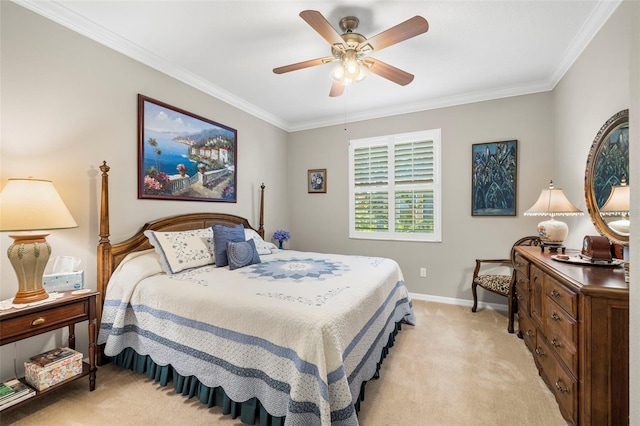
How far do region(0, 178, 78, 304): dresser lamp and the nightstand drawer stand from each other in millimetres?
125

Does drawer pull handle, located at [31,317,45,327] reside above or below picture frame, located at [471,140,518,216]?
below

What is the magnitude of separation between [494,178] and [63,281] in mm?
4427

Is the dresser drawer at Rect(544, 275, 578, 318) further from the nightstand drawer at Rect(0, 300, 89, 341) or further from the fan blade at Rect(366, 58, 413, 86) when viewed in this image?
the nightstand drawer at Rect(0, 300, 89, 341)

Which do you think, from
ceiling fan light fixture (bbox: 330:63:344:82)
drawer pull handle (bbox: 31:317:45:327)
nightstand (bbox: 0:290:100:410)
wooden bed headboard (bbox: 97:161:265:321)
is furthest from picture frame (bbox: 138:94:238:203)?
ceiling fan light fixture (bbox: 330:63:344:82)

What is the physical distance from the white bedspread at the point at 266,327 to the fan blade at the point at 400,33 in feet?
5.81

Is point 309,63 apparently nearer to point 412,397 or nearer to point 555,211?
point 555,211

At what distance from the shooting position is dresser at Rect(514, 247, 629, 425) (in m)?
1.40

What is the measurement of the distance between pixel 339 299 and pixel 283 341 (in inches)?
17.8

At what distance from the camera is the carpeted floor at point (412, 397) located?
5.86ft

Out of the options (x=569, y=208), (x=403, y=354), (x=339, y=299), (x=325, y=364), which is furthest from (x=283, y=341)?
(x=569, y=208)

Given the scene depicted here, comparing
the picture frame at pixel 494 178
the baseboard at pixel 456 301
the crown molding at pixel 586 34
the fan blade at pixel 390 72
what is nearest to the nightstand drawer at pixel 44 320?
the fan blade at pixel 390 72

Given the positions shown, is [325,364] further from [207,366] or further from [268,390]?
[207,366]

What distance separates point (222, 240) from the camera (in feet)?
9.24

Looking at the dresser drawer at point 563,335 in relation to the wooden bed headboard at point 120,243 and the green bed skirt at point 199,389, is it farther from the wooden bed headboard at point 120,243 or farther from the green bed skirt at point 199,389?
the wooden bed headboard at point 120,243
